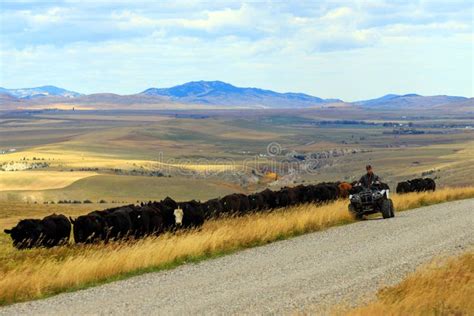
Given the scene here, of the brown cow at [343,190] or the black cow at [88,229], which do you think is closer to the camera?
the black cow at [88,229]

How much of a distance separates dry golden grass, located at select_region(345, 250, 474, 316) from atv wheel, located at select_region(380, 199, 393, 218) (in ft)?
36.9

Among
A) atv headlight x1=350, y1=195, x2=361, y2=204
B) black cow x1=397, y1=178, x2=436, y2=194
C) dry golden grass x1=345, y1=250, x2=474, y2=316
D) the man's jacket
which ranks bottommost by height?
black cow x1=397, y1=178, x2=436, y2=194

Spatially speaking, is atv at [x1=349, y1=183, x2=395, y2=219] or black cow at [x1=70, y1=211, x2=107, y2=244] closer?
black cow at [x1=70, y1=211, x2=107, y2=244]

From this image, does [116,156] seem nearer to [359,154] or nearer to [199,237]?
[359,154]

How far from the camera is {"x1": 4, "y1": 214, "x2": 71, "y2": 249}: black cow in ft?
68.2

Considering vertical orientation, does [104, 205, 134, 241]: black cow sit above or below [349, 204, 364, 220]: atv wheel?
above

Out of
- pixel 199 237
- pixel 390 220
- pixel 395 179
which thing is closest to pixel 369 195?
pixel 390 220

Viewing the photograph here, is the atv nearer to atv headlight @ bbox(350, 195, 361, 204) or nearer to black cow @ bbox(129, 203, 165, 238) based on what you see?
atv headlight @ bbox(350, 195, 361, 204)

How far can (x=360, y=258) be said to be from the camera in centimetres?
1602

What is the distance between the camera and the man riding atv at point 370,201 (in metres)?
24.6

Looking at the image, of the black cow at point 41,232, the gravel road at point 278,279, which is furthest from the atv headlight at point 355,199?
the black cow at point 41,232

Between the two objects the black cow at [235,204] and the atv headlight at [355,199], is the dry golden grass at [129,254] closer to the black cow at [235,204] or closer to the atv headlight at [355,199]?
the atv headlight at [355,199]

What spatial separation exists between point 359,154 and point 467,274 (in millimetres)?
146284

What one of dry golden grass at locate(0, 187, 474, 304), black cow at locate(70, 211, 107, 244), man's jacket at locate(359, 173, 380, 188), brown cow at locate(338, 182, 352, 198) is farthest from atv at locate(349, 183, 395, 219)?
black cow at locate(70, 211, 107, 244)
